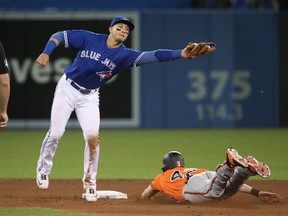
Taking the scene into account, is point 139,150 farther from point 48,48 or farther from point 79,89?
point 48,48

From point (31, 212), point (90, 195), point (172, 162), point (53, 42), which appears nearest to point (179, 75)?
point (172, 162)

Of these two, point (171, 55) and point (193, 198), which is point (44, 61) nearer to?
point (171, 55)

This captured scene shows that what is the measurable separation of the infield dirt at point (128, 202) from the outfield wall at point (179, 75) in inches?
279

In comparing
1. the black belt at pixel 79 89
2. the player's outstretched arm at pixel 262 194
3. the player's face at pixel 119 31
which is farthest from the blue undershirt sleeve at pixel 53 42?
the player's outstretched arm at pixel 262 194

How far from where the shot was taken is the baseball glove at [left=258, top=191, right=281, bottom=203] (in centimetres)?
808

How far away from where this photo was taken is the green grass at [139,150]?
11.4 m

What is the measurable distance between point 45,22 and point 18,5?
1.63m

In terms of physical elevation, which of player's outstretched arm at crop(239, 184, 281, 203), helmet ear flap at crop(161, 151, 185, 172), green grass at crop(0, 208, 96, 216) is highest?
helmet ear flap at crop(161, 151, 185, 172)

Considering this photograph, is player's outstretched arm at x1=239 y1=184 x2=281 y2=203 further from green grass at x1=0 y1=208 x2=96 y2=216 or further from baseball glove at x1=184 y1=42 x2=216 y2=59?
green grass at x1=0 y1=208 x2=96 y2=216

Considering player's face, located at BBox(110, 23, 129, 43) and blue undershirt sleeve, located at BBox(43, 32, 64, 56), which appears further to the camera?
player's face, located at BBox(110, 23, 129, 43)

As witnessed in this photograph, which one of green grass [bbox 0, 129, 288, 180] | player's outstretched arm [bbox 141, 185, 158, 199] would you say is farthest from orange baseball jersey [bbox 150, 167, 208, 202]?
green grass [bbox 0, 129, 288, 180]

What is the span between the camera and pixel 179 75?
17359 mm

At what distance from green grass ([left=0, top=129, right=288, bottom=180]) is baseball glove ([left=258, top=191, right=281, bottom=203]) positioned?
7.93 feet

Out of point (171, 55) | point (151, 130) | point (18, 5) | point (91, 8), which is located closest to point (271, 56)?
point (151, 130)
